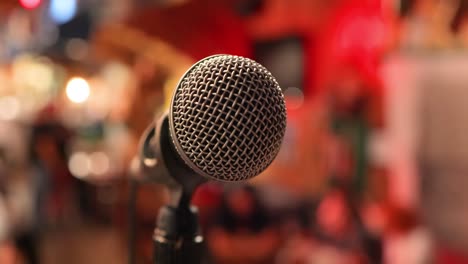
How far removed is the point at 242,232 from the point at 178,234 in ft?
3.84

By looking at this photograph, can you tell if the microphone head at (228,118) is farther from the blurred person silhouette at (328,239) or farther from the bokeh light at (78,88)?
the bokeh light at (78,88)

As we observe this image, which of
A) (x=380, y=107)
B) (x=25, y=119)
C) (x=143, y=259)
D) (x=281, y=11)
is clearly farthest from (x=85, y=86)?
(x=143, y=259)

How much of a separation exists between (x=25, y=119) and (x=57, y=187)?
64 centimetres

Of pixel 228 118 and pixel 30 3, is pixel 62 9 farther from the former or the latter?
pixel 228 118

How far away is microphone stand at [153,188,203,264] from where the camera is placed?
43cm

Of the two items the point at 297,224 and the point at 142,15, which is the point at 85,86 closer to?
the point at 142,15

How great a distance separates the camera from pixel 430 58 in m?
1.42

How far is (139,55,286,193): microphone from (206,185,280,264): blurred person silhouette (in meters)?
1.22

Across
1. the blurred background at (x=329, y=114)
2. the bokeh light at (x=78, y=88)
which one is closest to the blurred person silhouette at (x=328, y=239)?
the blurred background at (x=329, y=114)

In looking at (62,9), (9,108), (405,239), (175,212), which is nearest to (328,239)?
(405,239)

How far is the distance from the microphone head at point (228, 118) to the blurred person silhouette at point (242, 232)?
1224 millimetres

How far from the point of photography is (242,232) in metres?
1.57

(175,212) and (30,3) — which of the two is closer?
(175,212)

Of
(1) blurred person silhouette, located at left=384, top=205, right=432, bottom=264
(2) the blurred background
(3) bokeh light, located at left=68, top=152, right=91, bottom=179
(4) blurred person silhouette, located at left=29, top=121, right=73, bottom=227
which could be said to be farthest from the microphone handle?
(3) bokeh light, located at left=68, top=152, right=91, bottom=179
